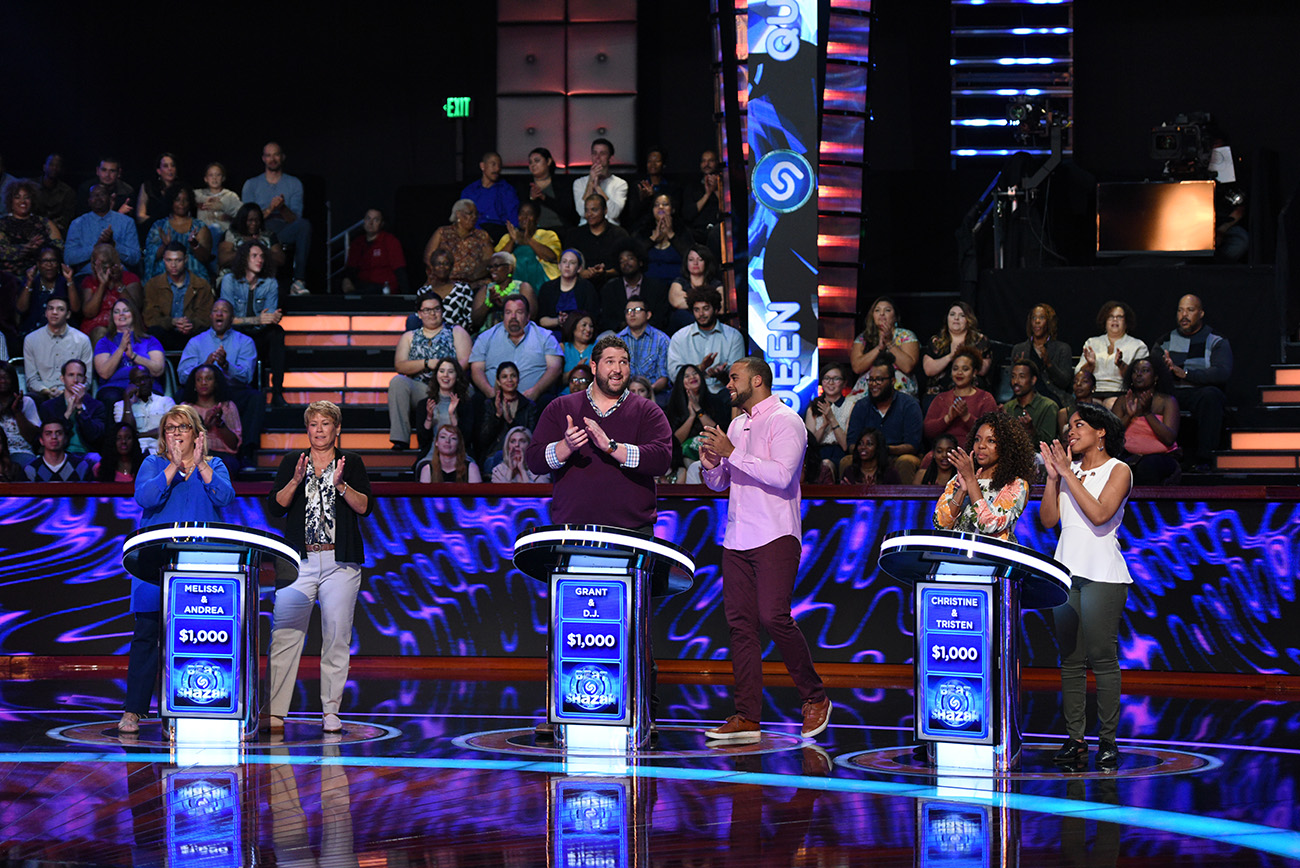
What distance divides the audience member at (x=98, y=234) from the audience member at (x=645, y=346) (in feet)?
16.8

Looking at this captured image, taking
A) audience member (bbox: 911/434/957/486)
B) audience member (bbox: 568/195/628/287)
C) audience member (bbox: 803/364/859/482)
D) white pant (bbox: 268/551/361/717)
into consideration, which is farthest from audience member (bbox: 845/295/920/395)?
white pant (bbox: 268/551/361/717)

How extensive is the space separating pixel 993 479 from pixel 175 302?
920cm

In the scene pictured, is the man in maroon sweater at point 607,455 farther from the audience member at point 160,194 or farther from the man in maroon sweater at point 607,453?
the audience member at point 160,194

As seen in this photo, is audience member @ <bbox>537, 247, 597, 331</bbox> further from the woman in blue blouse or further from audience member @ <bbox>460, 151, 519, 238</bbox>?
the woman in blue blouse

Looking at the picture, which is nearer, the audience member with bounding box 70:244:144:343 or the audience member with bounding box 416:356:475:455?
the audience member with bounding box 416:356:475:455

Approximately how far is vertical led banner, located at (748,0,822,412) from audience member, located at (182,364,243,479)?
163 inches

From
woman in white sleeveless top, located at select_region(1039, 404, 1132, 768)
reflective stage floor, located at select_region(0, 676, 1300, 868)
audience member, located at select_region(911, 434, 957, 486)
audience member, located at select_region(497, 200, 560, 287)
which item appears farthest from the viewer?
audience member, located at select_region(497, 200, 560, 287)

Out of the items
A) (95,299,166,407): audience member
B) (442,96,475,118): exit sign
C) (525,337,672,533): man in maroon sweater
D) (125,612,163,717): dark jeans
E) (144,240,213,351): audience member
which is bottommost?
(125,612,163,717): dark jeans

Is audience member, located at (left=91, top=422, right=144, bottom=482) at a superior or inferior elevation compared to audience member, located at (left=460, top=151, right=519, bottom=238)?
inferior

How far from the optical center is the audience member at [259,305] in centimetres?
1450

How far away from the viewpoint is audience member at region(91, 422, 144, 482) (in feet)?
40.3

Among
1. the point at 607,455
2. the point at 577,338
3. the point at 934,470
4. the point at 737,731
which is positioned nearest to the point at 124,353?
the point at 577,338

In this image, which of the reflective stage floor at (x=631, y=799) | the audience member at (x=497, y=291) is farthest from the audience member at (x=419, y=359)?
the reflective stage floor at (x=631, y=799)

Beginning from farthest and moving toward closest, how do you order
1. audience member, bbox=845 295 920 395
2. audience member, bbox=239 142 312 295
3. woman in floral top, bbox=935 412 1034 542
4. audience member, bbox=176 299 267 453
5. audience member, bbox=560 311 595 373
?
audience member, bbox=239 142 312 295
audience member, bbox=176 299 267 453
audience member, bbox=560 311 595 373
audience member, bbox=845 295 920 395
woman in floral top, bbox=935 412 1034 542
